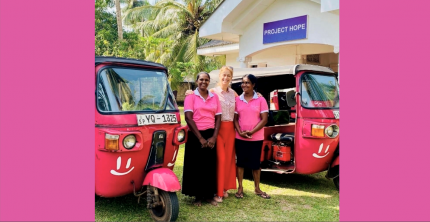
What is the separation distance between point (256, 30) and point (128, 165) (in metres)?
9.23

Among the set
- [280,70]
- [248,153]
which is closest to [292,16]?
[280,70]

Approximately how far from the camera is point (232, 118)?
4.73 metres

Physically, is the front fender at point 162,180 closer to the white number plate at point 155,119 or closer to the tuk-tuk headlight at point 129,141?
the tuk-tuk headlight at point 129,141

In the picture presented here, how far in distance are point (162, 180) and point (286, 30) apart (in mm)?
8552

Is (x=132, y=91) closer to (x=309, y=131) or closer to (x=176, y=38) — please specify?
(x=309, y=131)

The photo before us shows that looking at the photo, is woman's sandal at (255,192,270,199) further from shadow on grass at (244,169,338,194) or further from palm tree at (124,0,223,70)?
palm tree at (124,0,223,70)

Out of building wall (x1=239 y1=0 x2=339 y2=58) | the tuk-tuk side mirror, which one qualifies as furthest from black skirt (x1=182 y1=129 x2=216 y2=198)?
building wall (x1=239 y1=0 x2=339 y2=58)

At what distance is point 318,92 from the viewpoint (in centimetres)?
522

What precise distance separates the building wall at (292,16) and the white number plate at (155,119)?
22.9ft

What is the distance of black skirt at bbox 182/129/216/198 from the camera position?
14.4 feet

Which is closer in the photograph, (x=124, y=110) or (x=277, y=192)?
(x=124, y=110)

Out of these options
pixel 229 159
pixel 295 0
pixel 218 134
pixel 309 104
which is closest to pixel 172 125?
pixel 218 134

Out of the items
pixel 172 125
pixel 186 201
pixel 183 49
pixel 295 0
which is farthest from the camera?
pixel 183 49

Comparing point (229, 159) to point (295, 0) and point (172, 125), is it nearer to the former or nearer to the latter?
point (172, 125)
